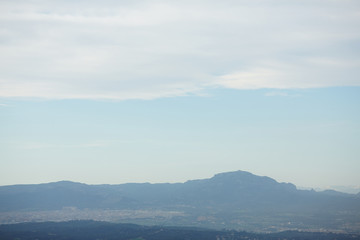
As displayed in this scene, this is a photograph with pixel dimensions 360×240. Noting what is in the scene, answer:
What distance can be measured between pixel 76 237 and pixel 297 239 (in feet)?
337

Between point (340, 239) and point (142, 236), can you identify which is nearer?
point (340, 239)

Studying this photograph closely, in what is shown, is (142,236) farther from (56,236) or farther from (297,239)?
(297,239)

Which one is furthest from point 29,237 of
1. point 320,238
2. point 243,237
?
point 320,238

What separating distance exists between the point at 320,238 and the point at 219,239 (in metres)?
46.4

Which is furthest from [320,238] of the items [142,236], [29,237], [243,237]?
[29,237]

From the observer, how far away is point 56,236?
197875 millimetres

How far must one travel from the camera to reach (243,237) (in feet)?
647

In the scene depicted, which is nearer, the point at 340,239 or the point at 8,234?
the point at 340,239

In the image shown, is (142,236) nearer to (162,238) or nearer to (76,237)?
(162,238)

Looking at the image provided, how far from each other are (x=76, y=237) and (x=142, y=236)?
31203 millimetres

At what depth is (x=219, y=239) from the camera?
625 ft

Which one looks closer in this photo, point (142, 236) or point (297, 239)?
point (297, 239)

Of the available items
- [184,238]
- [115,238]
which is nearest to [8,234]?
[115,238]

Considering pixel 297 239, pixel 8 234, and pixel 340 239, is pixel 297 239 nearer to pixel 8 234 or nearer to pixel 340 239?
pixel 340 239
